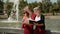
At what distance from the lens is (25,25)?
6.22 m

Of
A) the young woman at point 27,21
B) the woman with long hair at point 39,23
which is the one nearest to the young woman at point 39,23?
the woman with long hair at point 39,23

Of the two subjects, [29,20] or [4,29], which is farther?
[4,29]

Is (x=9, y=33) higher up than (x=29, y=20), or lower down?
lower down

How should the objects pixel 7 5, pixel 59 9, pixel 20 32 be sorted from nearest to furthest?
1. pixel 20 32
2. pixel 59 9
3. pixel 7 5

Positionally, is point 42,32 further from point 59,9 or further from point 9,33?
point 59,9

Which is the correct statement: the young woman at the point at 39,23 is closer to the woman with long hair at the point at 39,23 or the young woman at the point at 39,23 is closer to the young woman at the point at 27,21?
the woman with long hair at the point at 39,23

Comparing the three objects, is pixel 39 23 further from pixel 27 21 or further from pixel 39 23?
pixel 27 21

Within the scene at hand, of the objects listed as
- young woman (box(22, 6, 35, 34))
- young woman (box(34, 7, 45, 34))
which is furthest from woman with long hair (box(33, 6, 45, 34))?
young woman (box(22, 6, 35, 34))

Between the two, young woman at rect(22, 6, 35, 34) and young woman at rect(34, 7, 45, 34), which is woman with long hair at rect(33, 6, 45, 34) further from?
young woman at rect(22, 6, 35, 34)

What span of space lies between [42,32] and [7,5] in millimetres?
49049

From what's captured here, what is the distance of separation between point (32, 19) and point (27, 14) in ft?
0.74

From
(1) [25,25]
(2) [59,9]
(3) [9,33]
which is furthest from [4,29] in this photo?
(2) [59,9]

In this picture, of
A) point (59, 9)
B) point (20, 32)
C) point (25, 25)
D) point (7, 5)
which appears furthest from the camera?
point (7, 5)

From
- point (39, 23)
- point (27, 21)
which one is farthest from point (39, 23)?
point (27, 21)
